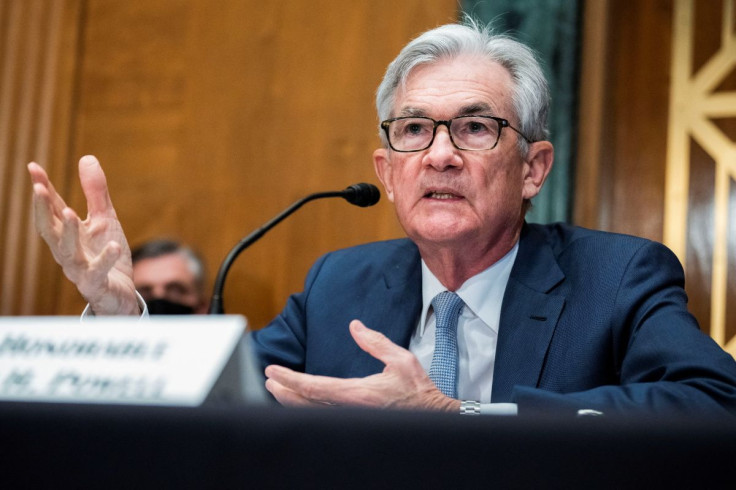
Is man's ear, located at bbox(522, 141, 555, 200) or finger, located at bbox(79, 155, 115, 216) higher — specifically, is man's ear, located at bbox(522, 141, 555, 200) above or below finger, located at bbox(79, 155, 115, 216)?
above

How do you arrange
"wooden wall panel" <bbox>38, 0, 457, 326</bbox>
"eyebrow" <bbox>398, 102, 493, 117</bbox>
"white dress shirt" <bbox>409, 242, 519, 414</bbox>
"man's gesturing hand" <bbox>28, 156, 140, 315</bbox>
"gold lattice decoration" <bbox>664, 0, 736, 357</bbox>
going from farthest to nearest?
"wooden wall panel" <bbox>38, 0, 457, 326</bbox>, "gold lattice decoration" <bbox>664, 0, 736, 357</bbox>, "eyebrow" <bbox>398, 102, 493, 117</bbox>, "white dress shirt" <bbox>409, 242, 519, 414</bbox>, "man's gesturing hand" <bbox>28, 156, 140, 315</bbox>

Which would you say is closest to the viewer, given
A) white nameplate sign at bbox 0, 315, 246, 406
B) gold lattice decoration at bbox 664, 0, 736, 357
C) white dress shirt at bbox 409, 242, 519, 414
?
white nameplate sign at bbox 0, 315, 246, 406

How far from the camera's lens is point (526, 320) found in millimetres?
1617

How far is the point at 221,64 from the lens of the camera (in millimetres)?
3412

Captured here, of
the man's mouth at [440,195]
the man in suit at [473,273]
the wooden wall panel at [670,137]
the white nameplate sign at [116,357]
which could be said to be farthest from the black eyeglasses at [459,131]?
the wooden wall panel at [670,137]

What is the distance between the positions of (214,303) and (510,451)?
4.88 feet

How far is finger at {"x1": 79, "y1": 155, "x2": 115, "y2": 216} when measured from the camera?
1.55m

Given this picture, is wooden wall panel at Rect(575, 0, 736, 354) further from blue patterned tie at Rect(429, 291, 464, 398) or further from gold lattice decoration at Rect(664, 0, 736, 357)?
blue patterned tie at Rect(429, 291, 464, 398)

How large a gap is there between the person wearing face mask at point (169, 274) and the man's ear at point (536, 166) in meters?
1.44

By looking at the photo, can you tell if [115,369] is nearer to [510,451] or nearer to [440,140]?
[510,451]

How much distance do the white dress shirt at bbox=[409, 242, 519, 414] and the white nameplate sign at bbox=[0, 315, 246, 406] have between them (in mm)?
898

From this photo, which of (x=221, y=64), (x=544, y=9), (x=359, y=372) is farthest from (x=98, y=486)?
(x=221, y=64)

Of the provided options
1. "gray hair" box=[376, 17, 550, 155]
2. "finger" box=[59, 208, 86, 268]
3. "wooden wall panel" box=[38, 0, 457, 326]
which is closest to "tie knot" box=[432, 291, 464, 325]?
"gray hair" box=[376, 17, 550, 155]

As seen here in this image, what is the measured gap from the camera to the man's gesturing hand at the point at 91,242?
4.61 feet
